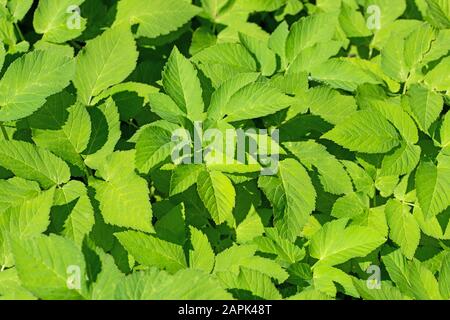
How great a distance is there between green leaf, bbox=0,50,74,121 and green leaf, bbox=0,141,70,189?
0.14m

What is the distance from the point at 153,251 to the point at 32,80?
0.91 m

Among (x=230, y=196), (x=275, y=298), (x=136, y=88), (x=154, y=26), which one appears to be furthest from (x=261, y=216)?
(x=154, y=26)

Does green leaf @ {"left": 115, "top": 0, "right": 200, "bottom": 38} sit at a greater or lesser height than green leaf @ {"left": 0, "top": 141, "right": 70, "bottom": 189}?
greater

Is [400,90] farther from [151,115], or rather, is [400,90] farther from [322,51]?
[151,115]

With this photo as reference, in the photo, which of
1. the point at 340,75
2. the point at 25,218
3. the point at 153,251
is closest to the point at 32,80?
the point at 25,218

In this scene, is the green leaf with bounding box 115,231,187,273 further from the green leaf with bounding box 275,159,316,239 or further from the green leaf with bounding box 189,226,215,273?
the green leaf with bounding box 275,159,316,239

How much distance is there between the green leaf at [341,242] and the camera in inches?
101

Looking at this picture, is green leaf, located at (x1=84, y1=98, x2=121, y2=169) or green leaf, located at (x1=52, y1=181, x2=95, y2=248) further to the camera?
green leaf, located at (x1=84, y1=98, x2=121, y2=169)

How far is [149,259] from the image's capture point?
2436 mm

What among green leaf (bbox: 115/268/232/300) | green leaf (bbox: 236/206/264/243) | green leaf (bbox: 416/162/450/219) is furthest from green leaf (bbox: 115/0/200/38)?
green leaf (bbox: 115/268/232/300)

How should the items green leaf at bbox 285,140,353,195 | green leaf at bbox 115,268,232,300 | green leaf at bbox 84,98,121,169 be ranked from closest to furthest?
green leaf at bbox 115,268,232,300 → green leaf at bbox 84,98,121,169 → green leaf at bbox 285,140,353,195

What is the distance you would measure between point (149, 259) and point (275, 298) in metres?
0.54

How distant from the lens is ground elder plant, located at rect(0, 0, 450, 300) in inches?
94.3

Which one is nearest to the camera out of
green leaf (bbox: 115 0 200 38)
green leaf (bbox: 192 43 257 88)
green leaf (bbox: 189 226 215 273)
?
green leaf (bbox: 189 226 215 273)
